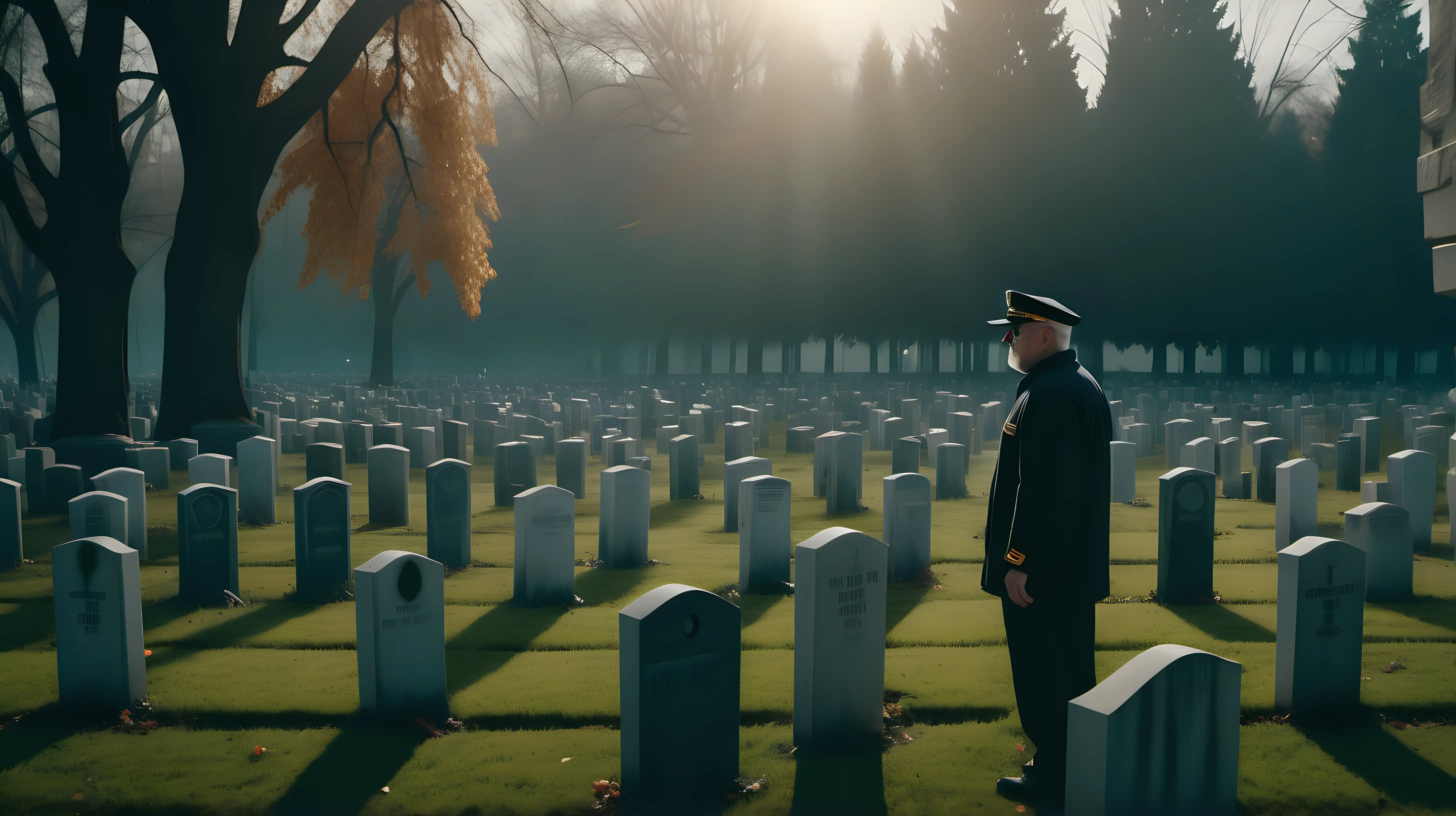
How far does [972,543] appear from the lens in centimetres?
952

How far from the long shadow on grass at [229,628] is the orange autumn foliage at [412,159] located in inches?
455

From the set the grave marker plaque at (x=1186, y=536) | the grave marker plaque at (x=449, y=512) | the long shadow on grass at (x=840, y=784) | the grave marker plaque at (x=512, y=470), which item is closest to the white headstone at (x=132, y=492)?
the grave marker plaque at (x=449, y=512)

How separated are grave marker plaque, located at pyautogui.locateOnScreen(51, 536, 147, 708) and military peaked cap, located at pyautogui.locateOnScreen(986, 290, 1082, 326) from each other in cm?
455

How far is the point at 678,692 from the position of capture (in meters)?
3.84

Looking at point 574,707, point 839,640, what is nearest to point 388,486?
point 574,707

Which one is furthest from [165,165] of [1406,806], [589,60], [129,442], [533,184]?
[1406,806]

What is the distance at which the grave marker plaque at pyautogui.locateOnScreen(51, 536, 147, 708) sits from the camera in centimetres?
491

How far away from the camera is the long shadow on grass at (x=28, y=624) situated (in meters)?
6.27

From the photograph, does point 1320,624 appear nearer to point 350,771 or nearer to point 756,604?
point 756,604

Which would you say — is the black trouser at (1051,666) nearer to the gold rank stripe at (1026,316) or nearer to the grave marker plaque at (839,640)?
the grave marker plaque at (839,640)

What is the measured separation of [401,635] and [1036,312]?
3.45 m

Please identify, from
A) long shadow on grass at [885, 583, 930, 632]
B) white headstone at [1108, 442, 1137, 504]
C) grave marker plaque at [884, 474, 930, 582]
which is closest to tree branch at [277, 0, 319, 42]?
grave marker plaque at [884, 474, 930, 582]

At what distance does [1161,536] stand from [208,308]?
15280 mm

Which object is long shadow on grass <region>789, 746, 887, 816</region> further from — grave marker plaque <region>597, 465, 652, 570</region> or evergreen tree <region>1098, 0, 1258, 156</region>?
evergreen tree <region>1098, 0, 1258, 156</region>
